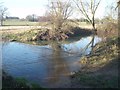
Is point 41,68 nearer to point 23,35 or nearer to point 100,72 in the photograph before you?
point 100,72

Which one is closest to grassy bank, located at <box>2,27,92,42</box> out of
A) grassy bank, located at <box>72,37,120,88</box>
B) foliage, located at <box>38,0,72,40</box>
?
foliage, located at <box>38,0,72,40</box>

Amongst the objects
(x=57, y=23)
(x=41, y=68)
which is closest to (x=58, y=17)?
(x=57, y=23)

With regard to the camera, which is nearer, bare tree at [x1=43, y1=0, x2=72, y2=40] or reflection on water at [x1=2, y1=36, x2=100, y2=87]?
reflection on water at [x1=2, y1=36, x2=100, y2=87]

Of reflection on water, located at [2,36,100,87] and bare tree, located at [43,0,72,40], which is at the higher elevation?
bare tree, located at [43,0,72,40]

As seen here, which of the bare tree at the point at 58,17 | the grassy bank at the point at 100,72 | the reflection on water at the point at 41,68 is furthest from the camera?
the bare tree at the point at 58,17

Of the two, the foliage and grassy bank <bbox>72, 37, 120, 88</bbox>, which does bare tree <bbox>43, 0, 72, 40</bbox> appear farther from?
grassy bank <bbox>72, 37, 120, 88</bbox>

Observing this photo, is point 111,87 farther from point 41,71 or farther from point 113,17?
point 113,17

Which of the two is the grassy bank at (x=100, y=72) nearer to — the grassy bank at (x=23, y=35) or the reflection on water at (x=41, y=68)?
the reflection on water at (x=41, y=68)

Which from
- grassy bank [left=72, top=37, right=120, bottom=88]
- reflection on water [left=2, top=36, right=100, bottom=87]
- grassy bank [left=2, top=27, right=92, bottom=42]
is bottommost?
reflection on water [left=2, top=36, right=100, bottom=87]

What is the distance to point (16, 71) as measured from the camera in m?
19.2

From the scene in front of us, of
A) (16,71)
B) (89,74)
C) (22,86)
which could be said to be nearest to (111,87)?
(89,74)

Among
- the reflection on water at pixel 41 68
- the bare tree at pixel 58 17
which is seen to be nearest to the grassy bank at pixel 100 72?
the reflection on water at pixel 41 68

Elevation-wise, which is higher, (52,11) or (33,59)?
(52,11)

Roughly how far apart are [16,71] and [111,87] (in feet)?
27.3
